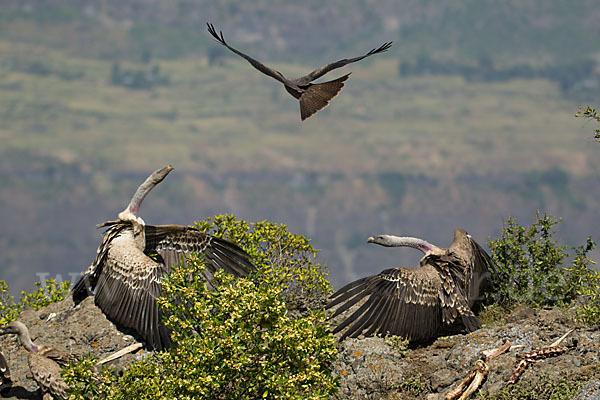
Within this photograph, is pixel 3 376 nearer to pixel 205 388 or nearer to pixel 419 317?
pixel 205 388

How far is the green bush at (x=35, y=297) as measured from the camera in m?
18.8

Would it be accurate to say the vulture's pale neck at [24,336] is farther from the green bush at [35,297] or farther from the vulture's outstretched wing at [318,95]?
the vulture's outstretched wing at [318,95]

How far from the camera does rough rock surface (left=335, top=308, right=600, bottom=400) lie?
1357 cm

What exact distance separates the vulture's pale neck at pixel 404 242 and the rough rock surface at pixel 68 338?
6106mm

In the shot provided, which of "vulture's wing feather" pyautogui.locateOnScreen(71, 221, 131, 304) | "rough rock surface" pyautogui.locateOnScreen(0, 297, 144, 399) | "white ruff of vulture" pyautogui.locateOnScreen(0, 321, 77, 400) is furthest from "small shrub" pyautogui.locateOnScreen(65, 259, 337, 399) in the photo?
"vulture's wing feather" pyautogui.locateOnScreen(71, 221, 131, 304)

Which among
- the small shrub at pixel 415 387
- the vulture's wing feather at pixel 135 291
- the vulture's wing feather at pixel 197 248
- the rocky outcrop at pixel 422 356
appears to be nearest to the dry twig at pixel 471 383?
the rocky outcrop at pixel 422 356

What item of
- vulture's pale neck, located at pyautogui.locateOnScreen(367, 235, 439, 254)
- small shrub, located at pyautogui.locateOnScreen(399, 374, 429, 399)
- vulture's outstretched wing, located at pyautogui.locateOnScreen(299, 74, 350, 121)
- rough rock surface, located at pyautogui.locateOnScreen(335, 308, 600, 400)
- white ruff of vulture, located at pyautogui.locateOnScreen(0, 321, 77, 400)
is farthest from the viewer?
vulture's pale neck, located at pyautogui.locateOnScreen(367, 235, 439, 254)

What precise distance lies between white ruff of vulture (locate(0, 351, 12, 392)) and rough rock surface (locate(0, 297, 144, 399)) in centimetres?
14

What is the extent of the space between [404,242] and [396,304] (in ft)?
7.43

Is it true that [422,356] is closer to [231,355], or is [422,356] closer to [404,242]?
[404,242]

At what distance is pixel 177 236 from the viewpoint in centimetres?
1734

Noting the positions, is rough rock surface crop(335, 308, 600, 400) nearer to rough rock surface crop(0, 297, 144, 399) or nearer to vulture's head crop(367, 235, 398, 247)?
vulture's head crop(367, 235, 398, 247)

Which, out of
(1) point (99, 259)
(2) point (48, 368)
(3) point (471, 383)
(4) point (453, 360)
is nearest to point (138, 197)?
(1) point (99, 259)

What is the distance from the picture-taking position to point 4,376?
15.3 metres
